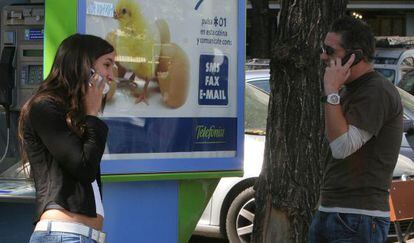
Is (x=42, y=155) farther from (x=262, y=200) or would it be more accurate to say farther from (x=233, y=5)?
(x=233, y=5)

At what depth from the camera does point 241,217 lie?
5.96 m

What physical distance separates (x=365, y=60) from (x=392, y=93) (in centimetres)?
19

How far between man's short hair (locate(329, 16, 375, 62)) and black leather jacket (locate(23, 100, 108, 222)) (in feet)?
3.81

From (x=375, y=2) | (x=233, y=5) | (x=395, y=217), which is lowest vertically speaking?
(x=395, y=217)

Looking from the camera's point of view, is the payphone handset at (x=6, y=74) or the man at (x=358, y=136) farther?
the payphone handset at (x=6, y=74)

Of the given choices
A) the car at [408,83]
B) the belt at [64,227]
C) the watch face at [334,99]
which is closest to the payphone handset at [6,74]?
the belt at [64,227]

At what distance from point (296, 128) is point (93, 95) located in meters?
1.40

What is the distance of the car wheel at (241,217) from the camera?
5934mm

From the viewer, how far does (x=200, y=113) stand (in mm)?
4168

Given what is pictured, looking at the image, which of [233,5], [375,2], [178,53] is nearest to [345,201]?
[178,53]

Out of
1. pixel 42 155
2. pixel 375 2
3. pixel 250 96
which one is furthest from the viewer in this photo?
pixel 375 2

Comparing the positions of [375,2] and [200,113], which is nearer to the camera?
[200,113]

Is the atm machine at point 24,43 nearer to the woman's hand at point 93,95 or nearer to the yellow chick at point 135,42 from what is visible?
the yellow chick at point 135,42

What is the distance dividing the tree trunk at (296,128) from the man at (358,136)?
0.54m
